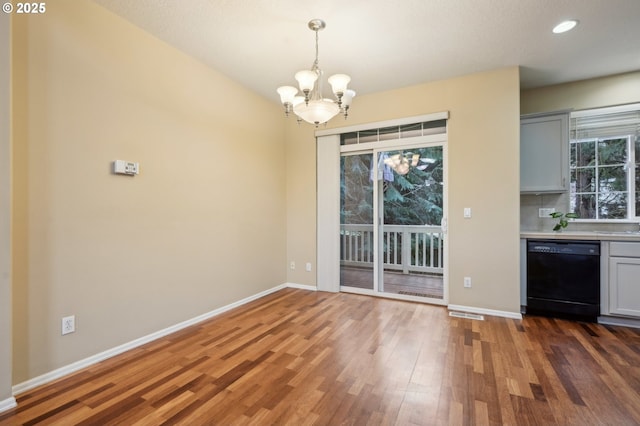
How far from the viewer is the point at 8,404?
1.69 meters

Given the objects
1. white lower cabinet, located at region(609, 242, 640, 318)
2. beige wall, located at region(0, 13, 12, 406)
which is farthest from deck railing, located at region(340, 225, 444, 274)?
beige wall, located at region(0, 13, 12, 406)

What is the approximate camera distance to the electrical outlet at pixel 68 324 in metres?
2.08

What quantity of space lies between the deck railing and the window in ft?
5.83

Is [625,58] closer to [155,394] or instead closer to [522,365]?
[522,365]

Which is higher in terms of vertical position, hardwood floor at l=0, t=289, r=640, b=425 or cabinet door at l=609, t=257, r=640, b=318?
cabinet door at l=609, t=257, r=640, b=318

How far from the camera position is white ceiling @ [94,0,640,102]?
2.28 m

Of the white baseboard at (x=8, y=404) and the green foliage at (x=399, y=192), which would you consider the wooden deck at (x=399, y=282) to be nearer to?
the green foliage at (x=399, y=192)

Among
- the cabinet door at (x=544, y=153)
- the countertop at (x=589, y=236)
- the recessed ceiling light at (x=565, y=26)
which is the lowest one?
the countertop at (x=589, y=236)

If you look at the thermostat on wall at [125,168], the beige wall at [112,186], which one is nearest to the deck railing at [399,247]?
the beige wall at [112,186]

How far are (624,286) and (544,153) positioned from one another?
158 centimetres

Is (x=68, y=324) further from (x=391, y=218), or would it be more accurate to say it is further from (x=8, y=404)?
(x=391, y=218)

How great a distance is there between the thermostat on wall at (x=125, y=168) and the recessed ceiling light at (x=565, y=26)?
12.6ft

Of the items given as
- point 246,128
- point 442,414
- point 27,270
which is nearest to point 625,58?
point 442,414

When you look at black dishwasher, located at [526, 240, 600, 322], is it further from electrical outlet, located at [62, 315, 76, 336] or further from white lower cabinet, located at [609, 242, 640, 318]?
electrical outlet, located at [62, 315, 76, 336]
